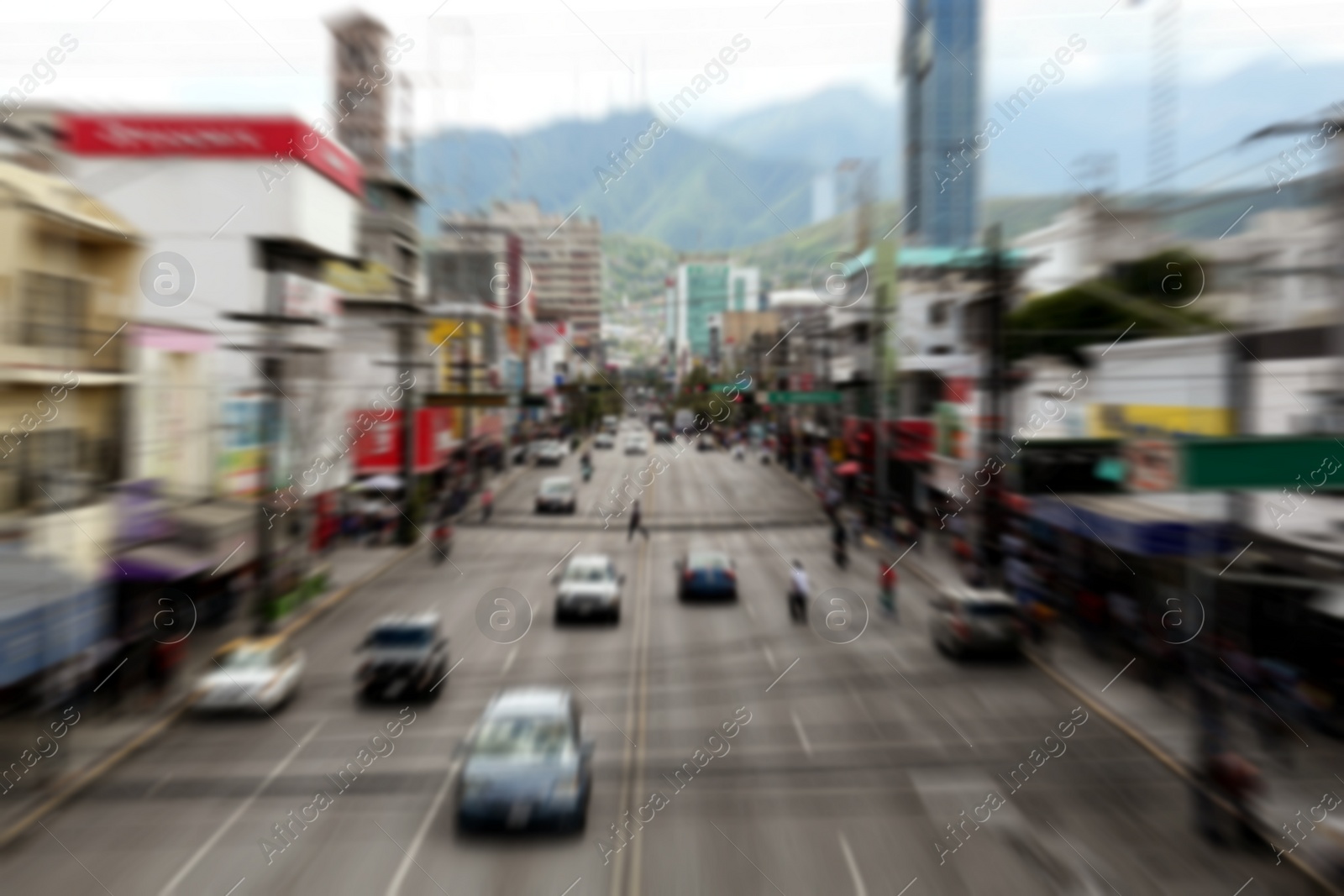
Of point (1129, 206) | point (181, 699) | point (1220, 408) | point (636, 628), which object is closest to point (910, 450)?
point (1129, 206)

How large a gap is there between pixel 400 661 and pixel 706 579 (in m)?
8.25

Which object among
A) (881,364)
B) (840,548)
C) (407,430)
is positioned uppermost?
(881,364)

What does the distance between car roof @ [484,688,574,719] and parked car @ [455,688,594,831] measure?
16 centimetres

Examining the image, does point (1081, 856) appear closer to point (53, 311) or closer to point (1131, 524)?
point (1131, 524)

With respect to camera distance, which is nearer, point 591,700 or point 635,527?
point 591,700

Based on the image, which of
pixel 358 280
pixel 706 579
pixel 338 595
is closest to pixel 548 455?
pixel 358 280

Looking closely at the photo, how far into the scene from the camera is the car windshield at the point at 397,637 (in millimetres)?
12547

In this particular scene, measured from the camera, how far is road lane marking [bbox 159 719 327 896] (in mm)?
7598

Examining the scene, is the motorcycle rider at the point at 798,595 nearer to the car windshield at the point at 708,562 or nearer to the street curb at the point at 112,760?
the car windshield at the point at 708,562

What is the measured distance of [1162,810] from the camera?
8969mm

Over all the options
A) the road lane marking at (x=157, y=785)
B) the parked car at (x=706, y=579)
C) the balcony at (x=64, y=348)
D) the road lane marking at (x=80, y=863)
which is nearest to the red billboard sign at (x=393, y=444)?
the balcony at (x=64, y=348)

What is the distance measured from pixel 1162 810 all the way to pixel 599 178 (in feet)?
44.7

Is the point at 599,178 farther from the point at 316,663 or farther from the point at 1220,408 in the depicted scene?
the point at 1220,408

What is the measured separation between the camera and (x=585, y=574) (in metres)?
17.5
